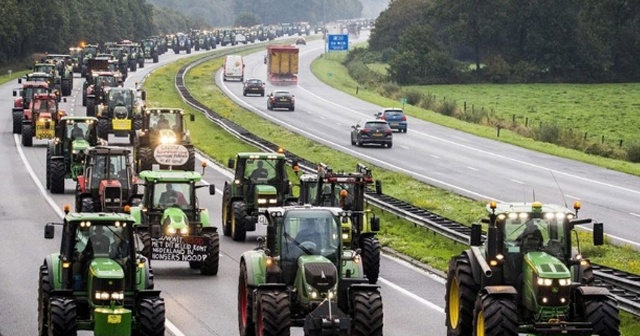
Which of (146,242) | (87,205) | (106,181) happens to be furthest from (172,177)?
(106,181)

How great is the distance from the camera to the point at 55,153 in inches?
2116

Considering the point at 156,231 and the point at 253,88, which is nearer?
the point at 156,231

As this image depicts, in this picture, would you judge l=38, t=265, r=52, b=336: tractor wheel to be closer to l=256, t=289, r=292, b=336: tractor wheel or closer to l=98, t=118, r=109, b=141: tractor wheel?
l=256, t=289, r=292, b=336: tractor wheel

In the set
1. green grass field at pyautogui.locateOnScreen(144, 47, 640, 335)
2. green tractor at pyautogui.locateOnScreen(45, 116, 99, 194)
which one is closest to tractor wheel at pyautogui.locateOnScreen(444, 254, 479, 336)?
green grass field at pyautogui.locateOnScreen(144, 47, 640, 335)

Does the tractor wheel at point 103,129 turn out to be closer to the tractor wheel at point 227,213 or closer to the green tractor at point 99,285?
the tractor wheel at point 227,213

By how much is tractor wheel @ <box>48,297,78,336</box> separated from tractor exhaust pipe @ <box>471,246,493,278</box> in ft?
21.8

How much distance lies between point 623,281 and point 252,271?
28.9ft

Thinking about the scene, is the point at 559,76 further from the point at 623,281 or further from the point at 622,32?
the point at 623,281

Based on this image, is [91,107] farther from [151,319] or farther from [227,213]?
[151,319]

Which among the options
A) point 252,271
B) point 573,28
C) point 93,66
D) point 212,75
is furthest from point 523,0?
point 252,271

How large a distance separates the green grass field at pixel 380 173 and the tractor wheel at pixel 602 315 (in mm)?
5064

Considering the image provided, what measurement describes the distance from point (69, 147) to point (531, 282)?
3201cm

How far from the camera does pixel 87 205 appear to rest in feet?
137

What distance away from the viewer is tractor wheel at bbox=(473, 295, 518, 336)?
22.3 meters
